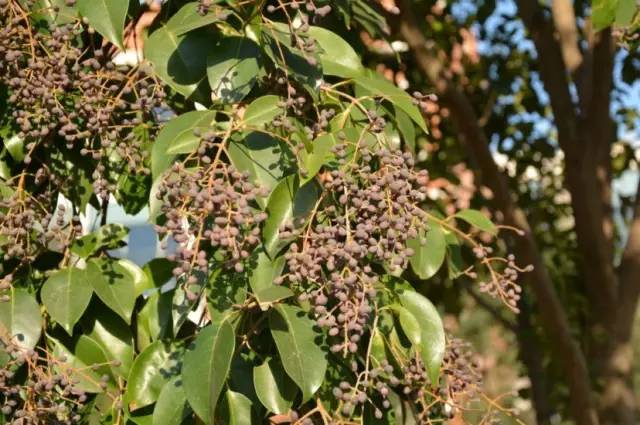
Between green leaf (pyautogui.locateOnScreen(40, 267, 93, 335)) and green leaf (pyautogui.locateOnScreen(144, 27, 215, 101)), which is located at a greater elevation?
green leaf (pyautogui.locateOnScreen(144, 27, 215, 101))

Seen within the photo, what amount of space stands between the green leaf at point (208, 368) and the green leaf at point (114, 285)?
0.57 feet

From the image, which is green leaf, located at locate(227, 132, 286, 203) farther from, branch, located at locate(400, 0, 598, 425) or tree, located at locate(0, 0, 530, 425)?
branch, located at locate(400, 0, 598, 425)

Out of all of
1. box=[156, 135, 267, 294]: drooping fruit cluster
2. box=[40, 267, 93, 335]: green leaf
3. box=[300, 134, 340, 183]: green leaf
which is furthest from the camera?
box=[40, 267, 93, 335]: green leaf

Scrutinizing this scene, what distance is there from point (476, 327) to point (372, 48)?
4.85m

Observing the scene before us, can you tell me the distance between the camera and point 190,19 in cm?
130

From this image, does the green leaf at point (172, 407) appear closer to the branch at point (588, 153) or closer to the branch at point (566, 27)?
the branch at point (588, 153)

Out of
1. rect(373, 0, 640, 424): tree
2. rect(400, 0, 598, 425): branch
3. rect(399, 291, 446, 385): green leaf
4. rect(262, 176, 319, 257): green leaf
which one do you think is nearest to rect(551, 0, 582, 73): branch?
rect(373, 0, 640, 424): tree

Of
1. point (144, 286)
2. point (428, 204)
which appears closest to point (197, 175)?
point (144, 286)

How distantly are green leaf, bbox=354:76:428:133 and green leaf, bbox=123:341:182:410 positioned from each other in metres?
0.40

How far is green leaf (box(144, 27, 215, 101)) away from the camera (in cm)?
134

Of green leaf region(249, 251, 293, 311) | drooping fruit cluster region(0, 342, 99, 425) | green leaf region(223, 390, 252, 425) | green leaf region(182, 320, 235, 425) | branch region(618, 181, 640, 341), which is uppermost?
green leaf region(249, 251, 293, 311)

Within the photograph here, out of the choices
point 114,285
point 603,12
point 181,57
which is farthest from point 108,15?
→ point 603,12

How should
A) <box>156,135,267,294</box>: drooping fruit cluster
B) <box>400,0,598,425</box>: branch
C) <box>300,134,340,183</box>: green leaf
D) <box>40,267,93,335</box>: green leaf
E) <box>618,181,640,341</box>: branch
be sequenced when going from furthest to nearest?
<box>618,181,640,341</box>: branch
<box>400,0,598,425</box>: branch
<box>40,267,93,335</box>: green leaf
<box>300,134,340,183</box>: green leaf
<box>156,135,267,294</box>: drooping fruit cluster

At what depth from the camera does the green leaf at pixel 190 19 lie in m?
1.25
